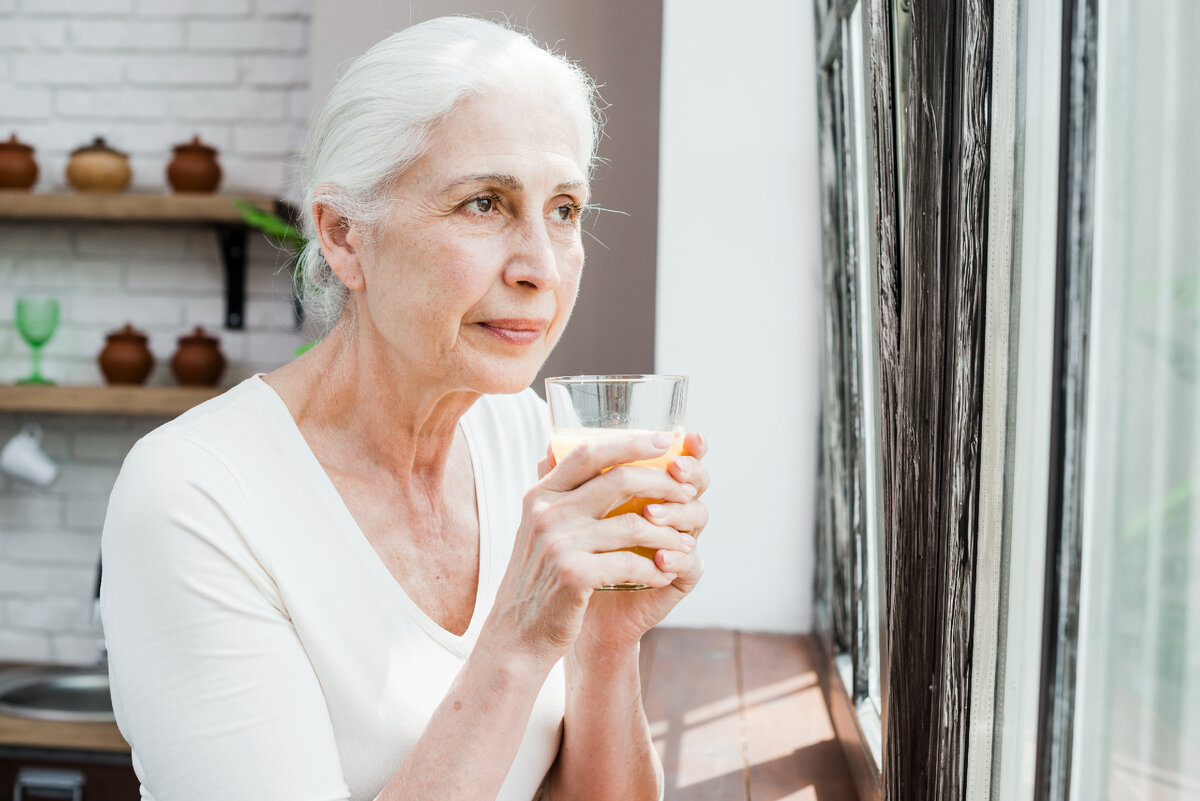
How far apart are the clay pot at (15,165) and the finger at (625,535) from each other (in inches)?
121

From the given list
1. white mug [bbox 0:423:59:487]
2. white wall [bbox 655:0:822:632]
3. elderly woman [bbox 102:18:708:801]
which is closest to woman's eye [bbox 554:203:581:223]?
elderly woman [bbox 102:18:708:801]

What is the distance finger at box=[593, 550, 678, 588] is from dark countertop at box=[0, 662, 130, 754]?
2441mm

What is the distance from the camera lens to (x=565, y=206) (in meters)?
1.14

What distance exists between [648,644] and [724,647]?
0.62ft

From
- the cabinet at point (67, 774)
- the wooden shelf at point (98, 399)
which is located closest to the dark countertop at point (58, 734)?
the cabinet at point (67, 774)

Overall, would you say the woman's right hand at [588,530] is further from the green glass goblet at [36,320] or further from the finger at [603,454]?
the green glass goblet at [36,320]

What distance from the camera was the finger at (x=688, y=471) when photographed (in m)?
0.92

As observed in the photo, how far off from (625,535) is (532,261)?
1.12ft

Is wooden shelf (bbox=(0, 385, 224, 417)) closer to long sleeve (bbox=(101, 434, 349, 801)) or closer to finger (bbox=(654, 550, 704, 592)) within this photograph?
long sleeve (bbox=(101, 434, 349, 801))

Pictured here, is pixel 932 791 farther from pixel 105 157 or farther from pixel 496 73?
pixel 105 157

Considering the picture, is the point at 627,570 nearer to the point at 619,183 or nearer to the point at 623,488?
the point at 623,488

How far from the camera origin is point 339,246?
46.1 inches

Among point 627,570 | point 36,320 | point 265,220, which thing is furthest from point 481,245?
point 36,320

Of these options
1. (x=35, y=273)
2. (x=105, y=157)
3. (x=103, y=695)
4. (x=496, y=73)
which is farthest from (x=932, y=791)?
(x=35, y=273)
